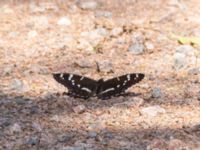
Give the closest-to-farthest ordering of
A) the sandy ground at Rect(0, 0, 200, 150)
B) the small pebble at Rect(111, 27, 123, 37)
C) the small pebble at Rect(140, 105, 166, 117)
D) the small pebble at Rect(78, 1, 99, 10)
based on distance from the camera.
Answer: the sandy ground at Rect(0, 0, 200, 150) → the small pebble at Rect(140, 105, 166, 117) → the small pebble at Rect(111, 27, 123, 37) → the small pebble at Rect(78, 1, 99, 10)

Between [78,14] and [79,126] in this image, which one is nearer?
[79,126]

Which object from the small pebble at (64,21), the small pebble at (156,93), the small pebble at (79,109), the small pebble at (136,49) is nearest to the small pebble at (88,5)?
the small pebble at (64,21)

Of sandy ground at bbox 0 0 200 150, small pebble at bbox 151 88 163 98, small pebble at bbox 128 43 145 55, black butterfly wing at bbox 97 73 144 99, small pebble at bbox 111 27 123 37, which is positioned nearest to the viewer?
sandy ground at bbox 0 0 200 150

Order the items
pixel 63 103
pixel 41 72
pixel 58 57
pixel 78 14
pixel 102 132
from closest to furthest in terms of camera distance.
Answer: pixel 102 132 → pixel 63 103 → pixel 41 72 → pixel 58 57 → pixel 78 14

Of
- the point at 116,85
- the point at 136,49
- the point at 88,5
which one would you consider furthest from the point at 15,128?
the point at 88,5

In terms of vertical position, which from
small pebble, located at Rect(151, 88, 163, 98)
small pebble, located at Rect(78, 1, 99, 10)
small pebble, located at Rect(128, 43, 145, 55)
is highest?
small pebble, located at Rect(151, 88, 163, 98)

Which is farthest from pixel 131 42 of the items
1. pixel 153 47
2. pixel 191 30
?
pixel 191 30

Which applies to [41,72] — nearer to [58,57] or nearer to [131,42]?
[58,57]

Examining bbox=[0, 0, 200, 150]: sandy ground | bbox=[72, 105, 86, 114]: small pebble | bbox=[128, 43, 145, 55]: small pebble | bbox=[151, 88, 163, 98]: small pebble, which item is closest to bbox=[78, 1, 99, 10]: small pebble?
bbox=[0, 0, 200, 150]: sandy ground

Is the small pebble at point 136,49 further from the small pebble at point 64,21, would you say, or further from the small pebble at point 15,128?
the small pebble at point 15,128

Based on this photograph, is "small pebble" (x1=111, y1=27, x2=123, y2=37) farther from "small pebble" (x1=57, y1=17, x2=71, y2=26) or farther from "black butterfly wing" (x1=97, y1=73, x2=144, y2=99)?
"black butterfly wing" (x1=97, y1=73, x2=144, y2=99)
